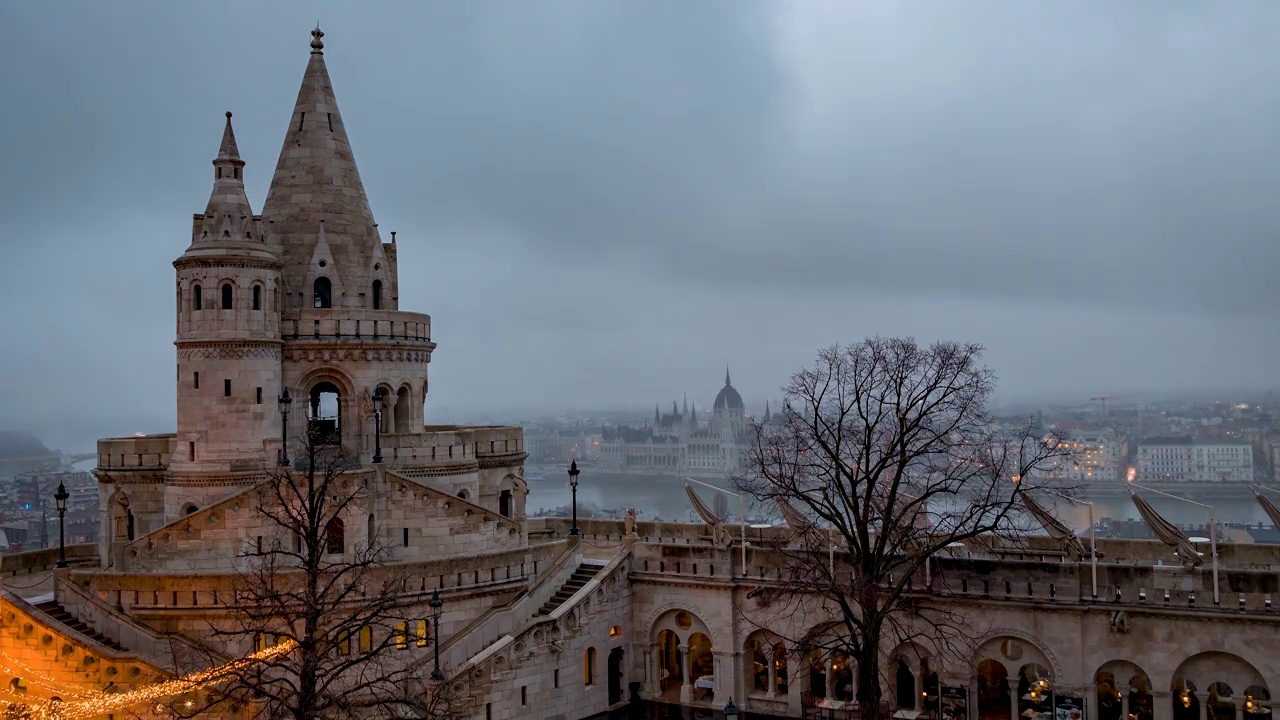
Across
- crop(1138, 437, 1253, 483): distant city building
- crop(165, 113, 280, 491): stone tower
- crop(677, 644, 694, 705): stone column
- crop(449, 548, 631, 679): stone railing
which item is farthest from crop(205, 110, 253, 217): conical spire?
crop(1138, 437, 1253, 483): distant city building

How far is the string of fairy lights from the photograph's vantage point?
20.3 m

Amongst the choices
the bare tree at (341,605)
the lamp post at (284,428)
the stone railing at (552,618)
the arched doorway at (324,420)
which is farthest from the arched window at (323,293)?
the stone railing at (552,618)

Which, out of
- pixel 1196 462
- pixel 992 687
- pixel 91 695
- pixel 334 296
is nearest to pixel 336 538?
pixel 91 695

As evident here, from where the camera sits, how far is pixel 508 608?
2584cm

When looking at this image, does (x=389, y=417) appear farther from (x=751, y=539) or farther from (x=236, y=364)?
(x=751, y=539)

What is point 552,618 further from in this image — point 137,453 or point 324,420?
point 137,453

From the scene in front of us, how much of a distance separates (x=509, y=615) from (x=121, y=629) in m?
8.37

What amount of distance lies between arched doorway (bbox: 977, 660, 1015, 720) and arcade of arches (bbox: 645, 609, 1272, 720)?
0.08 ft

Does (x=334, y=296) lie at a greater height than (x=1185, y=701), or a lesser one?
greater

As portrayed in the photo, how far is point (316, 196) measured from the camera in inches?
1259

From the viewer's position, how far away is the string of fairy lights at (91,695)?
20.3m

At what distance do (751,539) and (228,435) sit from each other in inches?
548

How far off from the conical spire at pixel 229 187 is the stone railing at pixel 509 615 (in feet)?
38.8

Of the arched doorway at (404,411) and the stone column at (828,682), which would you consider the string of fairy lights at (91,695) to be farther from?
the stone column at (828,682)
